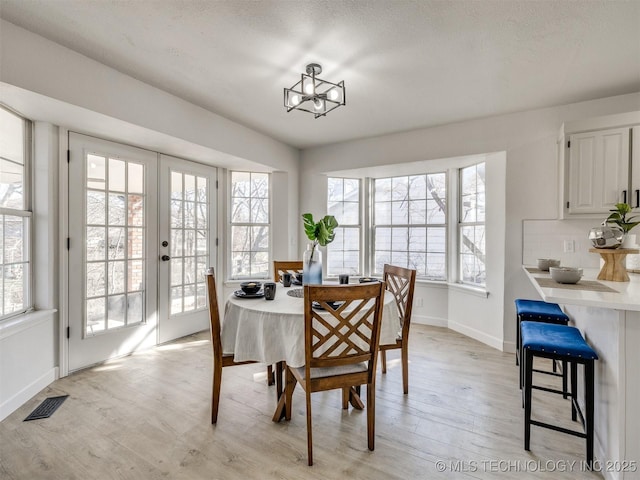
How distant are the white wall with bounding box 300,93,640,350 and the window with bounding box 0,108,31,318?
377 centimetres

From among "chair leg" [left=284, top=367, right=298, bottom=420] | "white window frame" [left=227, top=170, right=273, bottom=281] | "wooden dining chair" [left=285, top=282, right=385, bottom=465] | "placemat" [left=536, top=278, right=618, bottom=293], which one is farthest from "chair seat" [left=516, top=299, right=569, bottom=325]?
"white window frame" [left=227, top=170, right=273, bottom=281]

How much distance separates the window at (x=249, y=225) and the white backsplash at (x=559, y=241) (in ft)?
10.2

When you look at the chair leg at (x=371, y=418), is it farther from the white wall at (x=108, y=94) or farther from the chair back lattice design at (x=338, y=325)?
the white wall at (x=108, y=94)

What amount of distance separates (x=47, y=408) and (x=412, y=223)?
13.7ft

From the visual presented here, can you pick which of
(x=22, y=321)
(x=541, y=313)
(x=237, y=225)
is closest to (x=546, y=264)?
(x=541, y=313)

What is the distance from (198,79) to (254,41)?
30.6 inches

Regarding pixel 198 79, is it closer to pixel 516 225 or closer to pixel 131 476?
pixel 131 476

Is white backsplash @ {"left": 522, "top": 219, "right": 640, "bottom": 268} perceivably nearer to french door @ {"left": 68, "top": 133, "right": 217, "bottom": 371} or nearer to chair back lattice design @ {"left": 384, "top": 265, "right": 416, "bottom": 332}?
chair back lattice design @ {"left": 384, "top": 265, "right": 416, "bottom": 332}

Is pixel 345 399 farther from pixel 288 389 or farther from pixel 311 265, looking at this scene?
pixel 311 265

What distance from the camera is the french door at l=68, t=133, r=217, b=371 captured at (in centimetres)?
278

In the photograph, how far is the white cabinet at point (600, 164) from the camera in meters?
2.59

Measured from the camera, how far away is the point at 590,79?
255 centimetres

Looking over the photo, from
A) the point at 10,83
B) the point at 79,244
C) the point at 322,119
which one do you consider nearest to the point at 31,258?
the point at 79,244

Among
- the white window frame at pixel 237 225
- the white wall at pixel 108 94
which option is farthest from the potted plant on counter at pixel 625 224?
the white window frame at pixel 237 225
